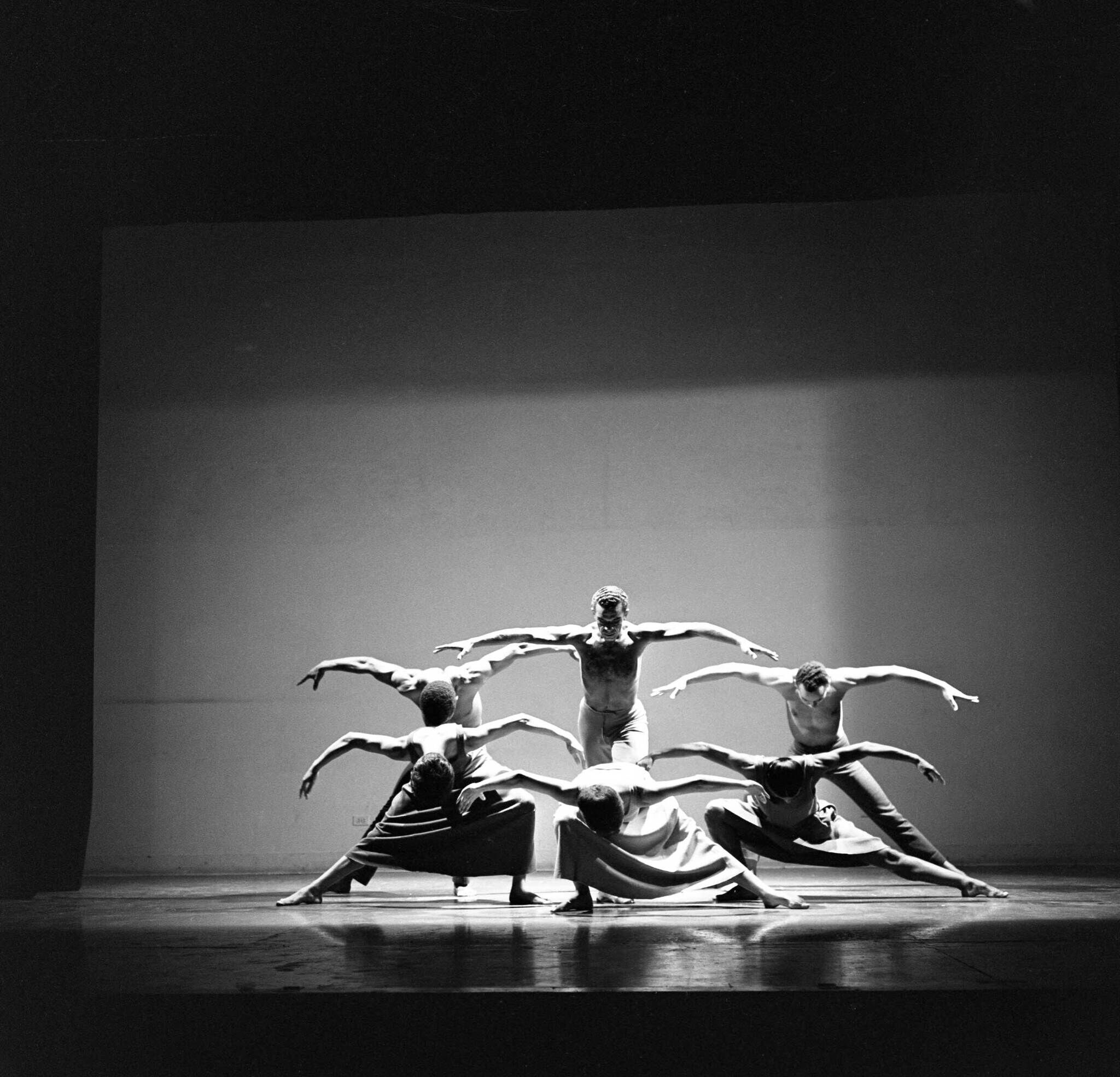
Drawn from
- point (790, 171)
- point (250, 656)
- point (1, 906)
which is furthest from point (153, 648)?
point (790, 171)

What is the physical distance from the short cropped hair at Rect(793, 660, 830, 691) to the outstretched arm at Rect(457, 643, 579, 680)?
131 cm

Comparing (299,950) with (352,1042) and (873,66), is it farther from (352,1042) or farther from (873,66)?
(873,66)

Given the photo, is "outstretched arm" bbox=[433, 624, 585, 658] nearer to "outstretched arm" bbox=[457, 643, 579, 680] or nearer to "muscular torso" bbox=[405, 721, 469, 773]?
"outstretched arm" bbox=[457, 643, 579, 680]

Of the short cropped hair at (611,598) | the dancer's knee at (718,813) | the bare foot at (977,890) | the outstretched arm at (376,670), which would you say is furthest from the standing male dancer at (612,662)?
the bare foot at (977,890)

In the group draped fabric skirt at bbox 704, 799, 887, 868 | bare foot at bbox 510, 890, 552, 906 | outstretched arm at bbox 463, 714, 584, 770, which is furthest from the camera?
outstretched arm at bbox 463, 714, 584, 770

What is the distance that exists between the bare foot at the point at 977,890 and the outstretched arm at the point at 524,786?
193 cm

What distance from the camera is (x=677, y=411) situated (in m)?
8.52

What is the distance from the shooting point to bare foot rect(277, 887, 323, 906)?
599 centimetres

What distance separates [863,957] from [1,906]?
439 centimetres

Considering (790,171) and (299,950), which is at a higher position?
(790,171)

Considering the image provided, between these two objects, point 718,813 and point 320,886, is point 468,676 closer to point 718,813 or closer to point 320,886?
point 320,886

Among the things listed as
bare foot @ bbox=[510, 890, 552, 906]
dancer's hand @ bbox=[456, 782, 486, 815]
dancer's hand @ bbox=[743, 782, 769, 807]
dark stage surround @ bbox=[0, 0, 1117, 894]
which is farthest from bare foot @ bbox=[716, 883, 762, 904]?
dark stage surround @ bbox=[0, 0, 1117, 894]

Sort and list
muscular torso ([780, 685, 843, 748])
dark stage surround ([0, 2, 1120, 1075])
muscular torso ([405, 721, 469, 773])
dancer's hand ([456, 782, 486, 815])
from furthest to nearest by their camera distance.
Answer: muscular torso ([780, 685, 843, 748]), muscular torso ([405, 721, 469, 773]), dancer's hand ([456, 782, 486, 815]), dark stage surround ([0, 2, 1120, 1075])

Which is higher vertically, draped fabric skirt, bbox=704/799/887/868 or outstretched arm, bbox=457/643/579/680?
outstretched arm, bbox=457/643/579/680
